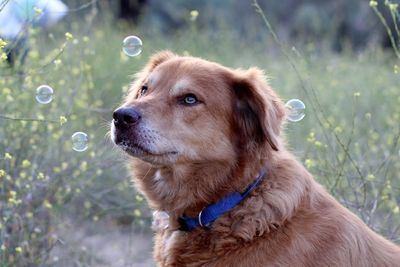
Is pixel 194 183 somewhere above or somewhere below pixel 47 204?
above

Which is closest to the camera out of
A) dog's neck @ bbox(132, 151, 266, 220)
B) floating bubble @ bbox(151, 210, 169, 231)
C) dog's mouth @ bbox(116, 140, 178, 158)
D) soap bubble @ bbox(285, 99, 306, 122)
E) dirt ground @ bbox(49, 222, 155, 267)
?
dog's mouth @ bbox(116, 140, 178, 158)

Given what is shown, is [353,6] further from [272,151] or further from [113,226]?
[272,151]

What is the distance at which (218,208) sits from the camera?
12.1ft

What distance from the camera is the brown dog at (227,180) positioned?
3.54 meters

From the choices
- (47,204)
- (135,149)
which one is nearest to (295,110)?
(135,149)

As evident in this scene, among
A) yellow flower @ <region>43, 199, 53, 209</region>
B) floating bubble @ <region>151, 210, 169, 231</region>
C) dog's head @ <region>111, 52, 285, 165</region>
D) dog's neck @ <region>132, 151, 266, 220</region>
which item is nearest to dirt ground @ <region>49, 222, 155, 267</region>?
yellow flower @ <region>43, 199, 53, 209</region>

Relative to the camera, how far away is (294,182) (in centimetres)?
371

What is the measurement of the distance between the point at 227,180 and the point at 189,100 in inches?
18.2

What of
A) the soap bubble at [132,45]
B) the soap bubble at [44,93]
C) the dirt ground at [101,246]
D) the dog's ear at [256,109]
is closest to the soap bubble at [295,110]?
the dog's ear at [256,109]

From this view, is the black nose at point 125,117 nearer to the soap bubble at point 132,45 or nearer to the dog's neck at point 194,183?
the dog's neck at point 194,183

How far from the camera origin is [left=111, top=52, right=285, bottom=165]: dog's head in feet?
12.1

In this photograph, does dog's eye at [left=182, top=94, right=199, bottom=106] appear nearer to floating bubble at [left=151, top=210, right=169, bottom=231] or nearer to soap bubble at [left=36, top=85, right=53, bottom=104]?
floating bubble at [left=151, top=210, right=169, bottom=231]

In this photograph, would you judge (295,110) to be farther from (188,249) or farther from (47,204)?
(47,204)

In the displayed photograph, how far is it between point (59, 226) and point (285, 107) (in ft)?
7.50
